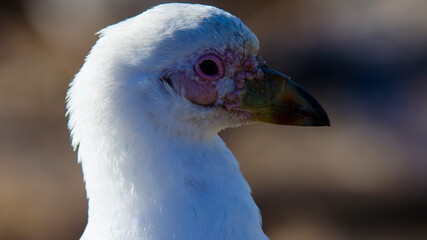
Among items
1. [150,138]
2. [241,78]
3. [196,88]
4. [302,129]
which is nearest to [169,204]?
[150,138]

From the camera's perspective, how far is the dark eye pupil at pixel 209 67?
2230mm

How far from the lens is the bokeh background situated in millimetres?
5535

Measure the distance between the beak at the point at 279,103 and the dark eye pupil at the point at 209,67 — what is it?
0.54 ft

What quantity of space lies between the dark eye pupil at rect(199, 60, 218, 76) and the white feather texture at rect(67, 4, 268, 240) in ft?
0.17

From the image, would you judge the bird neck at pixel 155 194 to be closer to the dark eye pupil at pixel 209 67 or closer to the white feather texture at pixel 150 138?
the white feather texture at pixel 150 138

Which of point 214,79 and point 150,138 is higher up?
point 214,79

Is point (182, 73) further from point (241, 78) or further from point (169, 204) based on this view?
point (169, 204)

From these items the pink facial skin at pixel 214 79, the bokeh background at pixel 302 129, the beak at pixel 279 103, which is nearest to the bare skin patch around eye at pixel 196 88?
the pink facial skin at pixel 214 79

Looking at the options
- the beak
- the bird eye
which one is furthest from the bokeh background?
the bird eye

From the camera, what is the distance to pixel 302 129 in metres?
6.12

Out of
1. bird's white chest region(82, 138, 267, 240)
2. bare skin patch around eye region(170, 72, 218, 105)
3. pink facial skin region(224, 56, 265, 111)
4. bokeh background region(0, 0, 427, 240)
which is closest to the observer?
bird's white chest region(82, 138, 267, 240)

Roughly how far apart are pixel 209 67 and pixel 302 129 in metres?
3.99

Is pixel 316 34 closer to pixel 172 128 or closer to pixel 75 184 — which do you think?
pixel 75 184

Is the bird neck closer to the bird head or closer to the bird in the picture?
the bird
